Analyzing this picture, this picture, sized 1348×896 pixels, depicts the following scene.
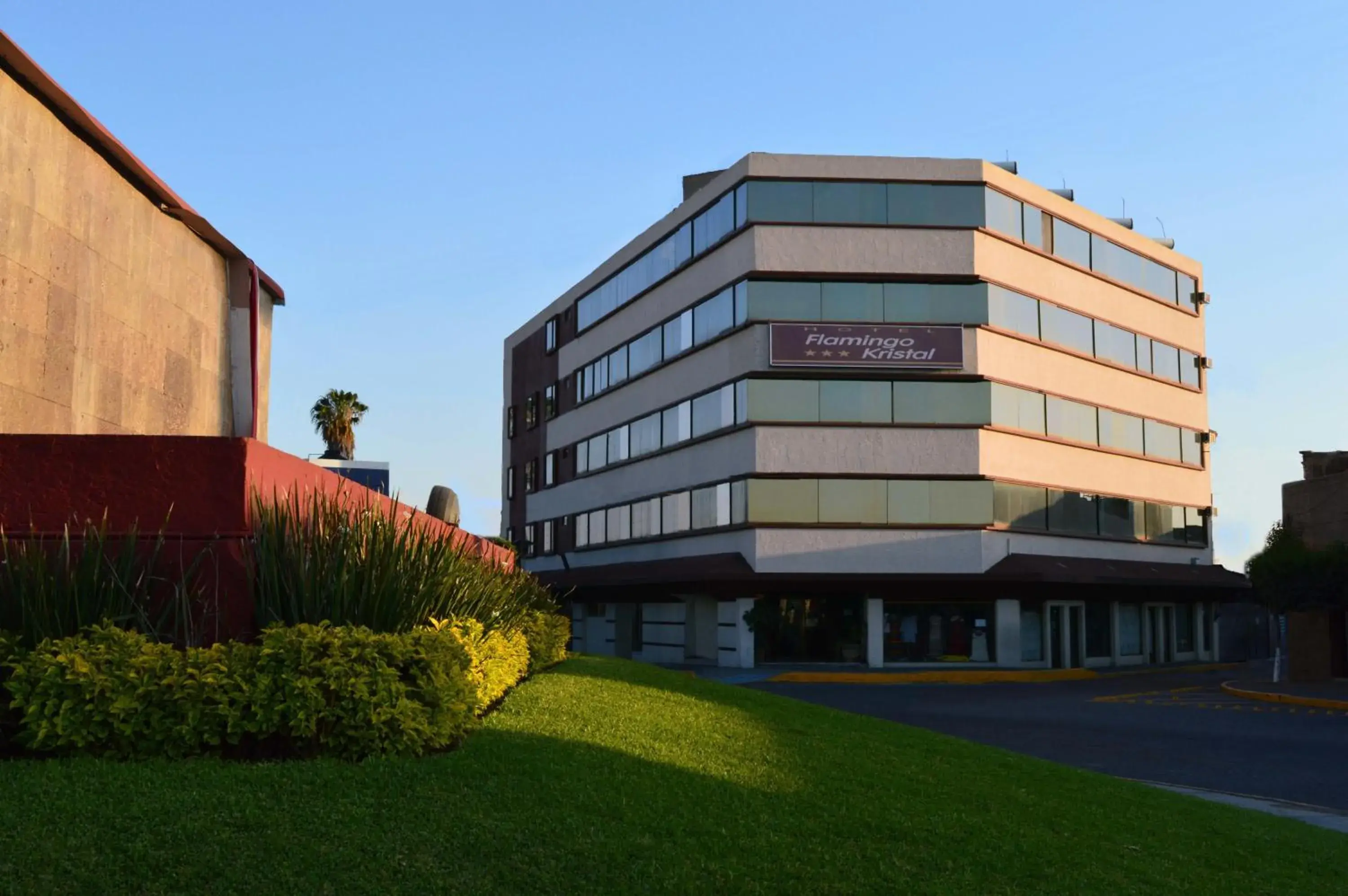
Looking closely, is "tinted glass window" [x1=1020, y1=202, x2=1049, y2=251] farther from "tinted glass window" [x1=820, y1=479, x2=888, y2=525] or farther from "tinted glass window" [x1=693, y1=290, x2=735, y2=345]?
"tinted glass window" [x1=693, y1=290, x2=735, y2=345]

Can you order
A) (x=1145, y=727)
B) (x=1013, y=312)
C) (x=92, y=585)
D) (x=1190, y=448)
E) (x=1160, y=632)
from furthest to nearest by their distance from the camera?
(x=1190, y=448)
(x=1160, y=632)
(x=1013, y=312)
(x=1145, y=727)
(x=92, y=585)

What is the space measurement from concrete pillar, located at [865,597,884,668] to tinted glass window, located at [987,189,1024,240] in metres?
13.0

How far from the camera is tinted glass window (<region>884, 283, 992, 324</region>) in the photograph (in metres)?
43.4

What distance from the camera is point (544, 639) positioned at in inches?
779

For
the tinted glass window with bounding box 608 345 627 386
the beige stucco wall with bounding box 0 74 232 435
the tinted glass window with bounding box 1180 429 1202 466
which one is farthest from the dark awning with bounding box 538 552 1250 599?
the beige stucco wall with bounding box 0 74 232 435

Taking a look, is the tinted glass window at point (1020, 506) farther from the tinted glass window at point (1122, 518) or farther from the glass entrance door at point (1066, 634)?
the tinted glass window at point (1122, 518)

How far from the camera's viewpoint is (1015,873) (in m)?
8.69

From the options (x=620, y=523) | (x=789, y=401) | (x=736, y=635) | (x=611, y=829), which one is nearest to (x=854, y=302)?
(x=789, y=401)

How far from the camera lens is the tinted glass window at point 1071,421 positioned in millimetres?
46531

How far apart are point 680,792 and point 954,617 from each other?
36.3 m

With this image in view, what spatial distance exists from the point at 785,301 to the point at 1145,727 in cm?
2223

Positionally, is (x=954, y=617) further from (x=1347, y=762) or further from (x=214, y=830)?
(x=214, y=830)

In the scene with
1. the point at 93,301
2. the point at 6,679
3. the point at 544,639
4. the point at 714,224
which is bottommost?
the point at 544,639

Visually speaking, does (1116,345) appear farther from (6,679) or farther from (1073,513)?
(6,679)
